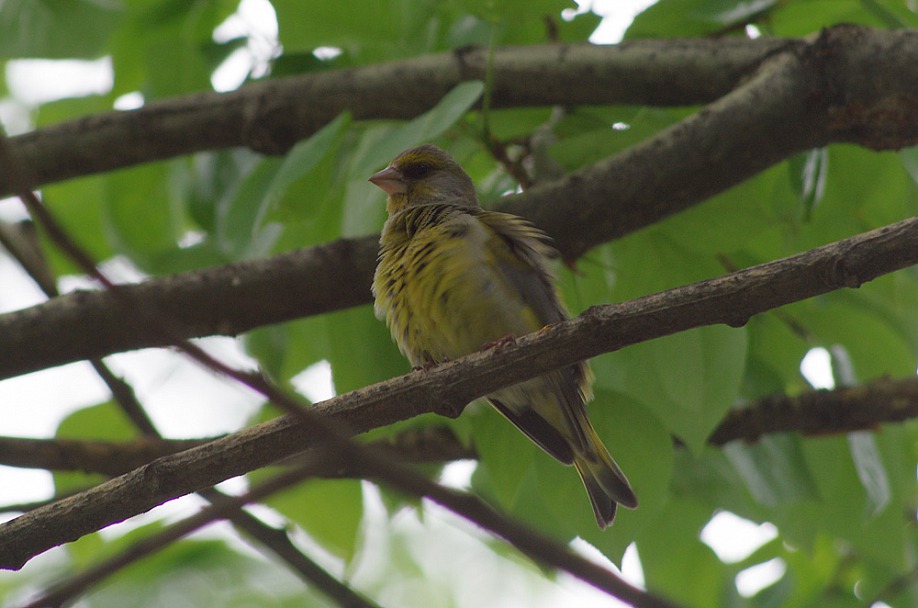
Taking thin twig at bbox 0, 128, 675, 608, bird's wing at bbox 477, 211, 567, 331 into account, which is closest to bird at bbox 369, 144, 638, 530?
bird's wing at bbox 477, 211, 567, 331

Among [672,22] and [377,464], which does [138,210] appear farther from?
[377,464]

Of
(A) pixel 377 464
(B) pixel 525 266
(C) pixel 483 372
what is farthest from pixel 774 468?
(A) pixel 377 464

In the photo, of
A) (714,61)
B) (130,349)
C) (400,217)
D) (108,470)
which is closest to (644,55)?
(714,61)

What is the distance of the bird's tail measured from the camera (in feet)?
10.7

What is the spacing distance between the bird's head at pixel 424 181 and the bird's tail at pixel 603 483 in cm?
148

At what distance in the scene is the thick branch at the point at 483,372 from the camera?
2.34m

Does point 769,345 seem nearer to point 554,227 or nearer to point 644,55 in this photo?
point 554,227

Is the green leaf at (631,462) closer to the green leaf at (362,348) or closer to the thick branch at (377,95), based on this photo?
the green leaf at (362,348)

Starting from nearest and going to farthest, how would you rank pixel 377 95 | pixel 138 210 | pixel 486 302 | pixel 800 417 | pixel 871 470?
pixel 486 302
pixel 871 470
pixel 800 417
pixel 377 95
pixel 138 210

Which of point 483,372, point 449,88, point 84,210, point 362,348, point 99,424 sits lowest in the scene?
point 483,372

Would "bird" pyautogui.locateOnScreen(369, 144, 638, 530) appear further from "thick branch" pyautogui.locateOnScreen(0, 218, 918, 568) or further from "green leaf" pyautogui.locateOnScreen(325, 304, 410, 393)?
"thick branch" pyautogui.locateOnScreen(0, 218, 918, 568)

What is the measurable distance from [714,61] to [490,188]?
1130 millimetres

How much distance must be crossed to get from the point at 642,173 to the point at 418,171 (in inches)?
59.7

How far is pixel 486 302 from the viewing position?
3.81m
